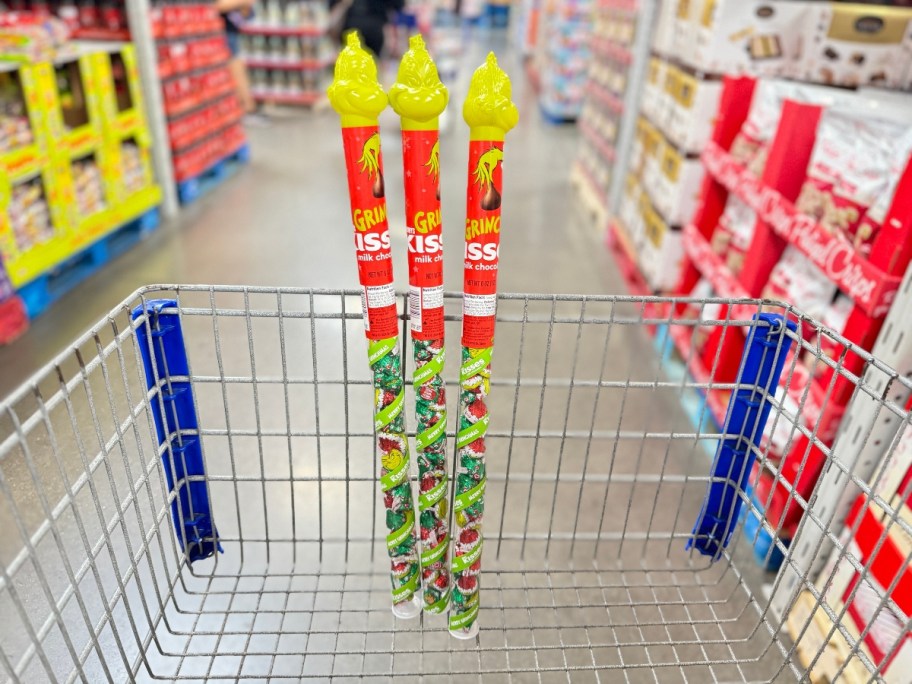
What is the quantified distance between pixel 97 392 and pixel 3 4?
350cm

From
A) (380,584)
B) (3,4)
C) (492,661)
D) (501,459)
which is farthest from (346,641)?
(3,4)

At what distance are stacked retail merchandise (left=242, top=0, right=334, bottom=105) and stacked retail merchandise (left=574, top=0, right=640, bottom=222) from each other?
13.4 feet

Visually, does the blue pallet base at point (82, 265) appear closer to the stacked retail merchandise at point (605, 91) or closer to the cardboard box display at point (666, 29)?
the stacked retail merchandise at point (605, 91)

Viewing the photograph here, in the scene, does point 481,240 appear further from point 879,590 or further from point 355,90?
point 879,590

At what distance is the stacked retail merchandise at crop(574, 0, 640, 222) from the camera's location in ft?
15.3

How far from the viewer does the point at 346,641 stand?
5.48 ft

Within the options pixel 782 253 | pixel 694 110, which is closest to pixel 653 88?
pixel 694 110

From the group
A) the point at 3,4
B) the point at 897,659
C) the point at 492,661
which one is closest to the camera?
the point at 897,659

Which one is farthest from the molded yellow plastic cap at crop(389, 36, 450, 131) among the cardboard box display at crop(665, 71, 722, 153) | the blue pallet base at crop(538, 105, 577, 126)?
the blue pallet base at crop(538, 105, 577, 126)

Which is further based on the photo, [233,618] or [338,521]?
[338,521]

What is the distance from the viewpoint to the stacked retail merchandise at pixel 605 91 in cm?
465

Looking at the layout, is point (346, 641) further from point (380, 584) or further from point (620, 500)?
point (620, 500)

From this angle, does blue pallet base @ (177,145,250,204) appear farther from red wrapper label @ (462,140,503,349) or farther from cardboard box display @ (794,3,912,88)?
red wrapper label @ (462,140,503,349)

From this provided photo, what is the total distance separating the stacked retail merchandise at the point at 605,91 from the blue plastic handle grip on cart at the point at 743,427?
3493 millimetres
